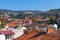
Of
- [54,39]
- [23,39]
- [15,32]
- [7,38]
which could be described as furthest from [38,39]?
[15,32]

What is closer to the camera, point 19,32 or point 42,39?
point 42,39

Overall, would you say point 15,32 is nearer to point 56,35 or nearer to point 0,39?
point 0,39

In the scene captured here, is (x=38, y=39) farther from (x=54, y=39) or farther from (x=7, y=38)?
(x=7, y=38)

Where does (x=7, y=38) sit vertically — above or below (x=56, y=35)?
below

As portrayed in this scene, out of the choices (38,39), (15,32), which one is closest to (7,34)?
(15,32)

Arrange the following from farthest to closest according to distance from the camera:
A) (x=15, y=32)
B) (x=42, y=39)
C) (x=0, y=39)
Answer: (x=15, y=32) < (x=0, y=39) < (x=42, y=39)

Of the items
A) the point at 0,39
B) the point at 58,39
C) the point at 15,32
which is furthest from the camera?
the point at 15,32

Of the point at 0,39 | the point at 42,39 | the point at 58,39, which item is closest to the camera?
the point at 58,39

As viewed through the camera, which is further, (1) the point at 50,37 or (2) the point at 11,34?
(2) the point at 11,34

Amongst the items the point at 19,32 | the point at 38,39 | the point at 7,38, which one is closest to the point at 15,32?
the point at 19,32
